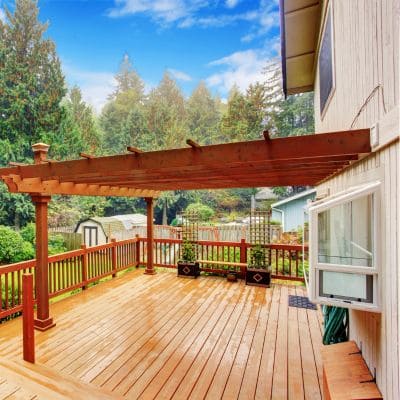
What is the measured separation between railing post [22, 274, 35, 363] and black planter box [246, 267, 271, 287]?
13.7 ft

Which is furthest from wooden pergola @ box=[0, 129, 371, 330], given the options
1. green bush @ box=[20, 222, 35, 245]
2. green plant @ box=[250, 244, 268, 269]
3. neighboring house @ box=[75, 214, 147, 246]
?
green bush @ box=[20, 222, 35, 245]

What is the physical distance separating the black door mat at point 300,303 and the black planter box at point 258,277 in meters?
0.64

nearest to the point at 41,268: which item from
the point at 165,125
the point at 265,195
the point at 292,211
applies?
the point at 292,211

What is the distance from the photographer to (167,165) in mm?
2338

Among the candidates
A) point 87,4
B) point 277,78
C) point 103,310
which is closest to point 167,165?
point 103,310

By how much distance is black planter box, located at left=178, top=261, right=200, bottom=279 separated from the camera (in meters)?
6.36

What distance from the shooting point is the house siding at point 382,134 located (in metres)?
1.30

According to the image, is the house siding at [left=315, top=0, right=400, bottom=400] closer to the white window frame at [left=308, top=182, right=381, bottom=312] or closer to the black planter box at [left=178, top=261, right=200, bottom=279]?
the white window frame at [left=308, top=182, right=381, bottom=312]

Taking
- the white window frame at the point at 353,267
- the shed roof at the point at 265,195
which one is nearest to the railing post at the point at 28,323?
the white window frame at the point at 353,267

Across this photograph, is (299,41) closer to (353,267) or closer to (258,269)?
(353,267)

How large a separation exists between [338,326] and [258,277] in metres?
2.99

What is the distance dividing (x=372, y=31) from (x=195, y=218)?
5.50 m

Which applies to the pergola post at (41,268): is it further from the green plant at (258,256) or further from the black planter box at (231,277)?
the green plant at (258,256)

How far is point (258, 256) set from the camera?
5.85 metres
